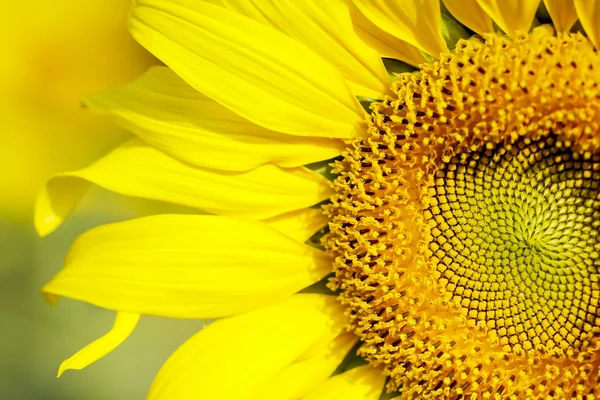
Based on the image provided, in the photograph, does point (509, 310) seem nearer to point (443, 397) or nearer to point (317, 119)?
point (443, 397)

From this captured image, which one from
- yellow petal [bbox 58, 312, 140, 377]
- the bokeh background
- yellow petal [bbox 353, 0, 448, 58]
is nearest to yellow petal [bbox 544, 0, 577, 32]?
yellow petal [bbox 353, 0, 448, 58]

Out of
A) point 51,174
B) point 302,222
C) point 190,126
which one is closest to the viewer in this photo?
point 190,126

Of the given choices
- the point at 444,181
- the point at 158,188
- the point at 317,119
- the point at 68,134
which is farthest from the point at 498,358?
the point at 68,134

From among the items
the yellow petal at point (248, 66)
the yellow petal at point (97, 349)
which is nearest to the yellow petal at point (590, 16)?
the yellow petal at point (248, 66)

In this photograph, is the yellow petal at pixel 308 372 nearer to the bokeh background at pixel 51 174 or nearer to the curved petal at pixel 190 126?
the curved petal at pixel 190 126

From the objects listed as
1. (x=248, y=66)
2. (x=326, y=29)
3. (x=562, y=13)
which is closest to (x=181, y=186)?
(x=248, y=66)

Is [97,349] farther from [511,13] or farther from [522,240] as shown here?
[511,13]
